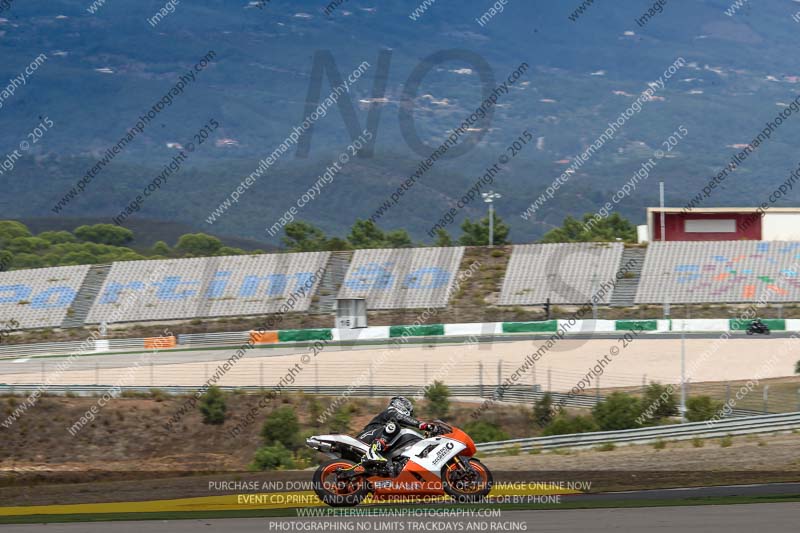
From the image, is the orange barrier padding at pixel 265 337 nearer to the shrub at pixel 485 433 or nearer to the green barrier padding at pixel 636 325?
the green barrier padding at pixel 636 325

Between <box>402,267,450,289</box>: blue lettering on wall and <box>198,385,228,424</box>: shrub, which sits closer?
<box>198,385,228,424</box>: shrub

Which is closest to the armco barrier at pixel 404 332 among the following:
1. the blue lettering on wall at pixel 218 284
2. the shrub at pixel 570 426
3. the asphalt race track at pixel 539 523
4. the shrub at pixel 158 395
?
the blue lettering on wall at pixel 218 284

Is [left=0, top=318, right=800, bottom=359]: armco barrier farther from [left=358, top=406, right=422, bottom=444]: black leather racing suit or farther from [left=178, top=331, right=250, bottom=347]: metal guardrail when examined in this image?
[left=358, top=406, right=422, bottom=444]: black leather racing suit

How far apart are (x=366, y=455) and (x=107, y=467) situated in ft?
55.7

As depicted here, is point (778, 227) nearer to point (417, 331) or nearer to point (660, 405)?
point (417, 331)

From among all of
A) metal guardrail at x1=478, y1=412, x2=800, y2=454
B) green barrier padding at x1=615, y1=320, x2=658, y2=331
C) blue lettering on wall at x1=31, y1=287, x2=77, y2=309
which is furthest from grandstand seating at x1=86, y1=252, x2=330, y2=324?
metal guardrail at x1=478, y1=412, x2=800, y2=454

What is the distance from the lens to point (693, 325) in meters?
51.1

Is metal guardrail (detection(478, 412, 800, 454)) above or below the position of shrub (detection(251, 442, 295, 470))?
above

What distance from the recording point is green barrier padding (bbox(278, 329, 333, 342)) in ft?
169

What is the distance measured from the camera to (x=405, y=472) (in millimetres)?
14578

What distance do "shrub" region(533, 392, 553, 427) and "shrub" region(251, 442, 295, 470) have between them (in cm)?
828

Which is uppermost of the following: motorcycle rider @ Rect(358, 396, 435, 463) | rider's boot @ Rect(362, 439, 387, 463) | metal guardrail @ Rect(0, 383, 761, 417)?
metal guardrail @ Rect(0, 383, 761, 417)

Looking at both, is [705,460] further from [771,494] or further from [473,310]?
[473,310]

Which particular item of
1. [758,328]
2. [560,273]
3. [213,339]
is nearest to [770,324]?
[758,328]
